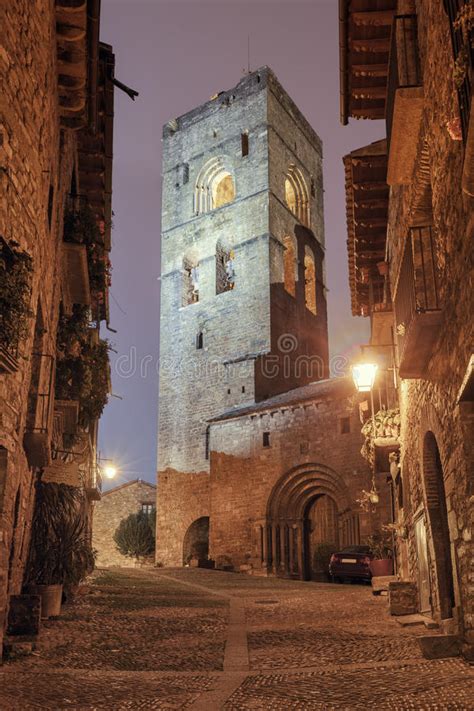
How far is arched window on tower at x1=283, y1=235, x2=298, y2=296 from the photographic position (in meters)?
36.7

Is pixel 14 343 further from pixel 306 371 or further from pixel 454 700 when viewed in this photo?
pixel 306 371

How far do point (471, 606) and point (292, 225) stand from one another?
3376 centimetres

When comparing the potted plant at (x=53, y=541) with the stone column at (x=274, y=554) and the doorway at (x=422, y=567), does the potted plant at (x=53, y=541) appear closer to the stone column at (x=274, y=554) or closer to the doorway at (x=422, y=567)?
the doorway at (x=422, y=567)

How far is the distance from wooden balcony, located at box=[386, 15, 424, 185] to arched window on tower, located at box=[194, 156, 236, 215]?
3166 centimetres

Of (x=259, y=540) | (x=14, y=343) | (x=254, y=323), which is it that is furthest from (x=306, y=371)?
(x=14, y=343)

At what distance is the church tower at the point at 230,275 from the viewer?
33.2m

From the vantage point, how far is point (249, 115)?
3794 cm

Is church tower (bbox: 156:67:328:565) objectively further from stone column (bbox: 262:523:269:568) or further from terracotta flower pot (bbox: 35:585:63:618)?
terracotta flower pot (bbox: 35:585:63:618)

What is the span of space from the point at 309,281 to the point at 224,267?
4.95m

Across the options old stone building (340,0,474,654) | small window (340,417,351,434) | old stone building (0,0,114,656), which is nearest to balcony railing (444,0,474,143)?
old stone building (340,0,474,654)

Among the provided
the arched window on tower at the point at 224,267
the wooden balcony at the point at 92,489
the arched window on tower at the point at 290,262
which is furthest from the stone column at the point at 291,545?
Result: the arched window on tower at the point at 290,262

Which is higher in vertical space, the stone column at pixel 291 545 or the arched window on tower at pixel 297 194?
the arched window on tower at pixel 297 194

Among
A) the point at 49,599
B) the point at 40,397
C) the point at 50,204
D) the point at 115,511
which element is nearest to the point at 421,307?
the point at 40,397

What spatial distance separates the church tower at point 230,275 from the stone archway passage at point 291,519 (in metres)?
5.97
